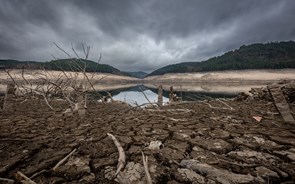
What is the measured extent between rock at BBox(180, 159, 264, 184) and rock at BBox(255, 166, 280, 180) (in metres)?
0.07

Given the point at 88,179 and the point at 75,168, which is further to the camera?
the point at 75,168

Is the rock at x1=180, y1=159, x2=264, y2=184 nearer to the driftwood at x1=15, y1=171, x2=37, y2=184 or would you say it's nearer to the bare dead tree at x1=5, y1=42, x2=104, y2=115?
the driftwood at x1=15, y1=171, x2=37, y2=184

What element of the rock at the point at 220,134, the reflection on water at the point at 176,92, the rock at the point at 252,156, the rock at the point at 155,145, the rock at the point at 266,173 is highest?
the rock at the point at 266,173

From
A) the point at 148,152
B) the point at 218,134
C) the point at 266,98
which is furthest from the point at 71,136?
the point at 266,98

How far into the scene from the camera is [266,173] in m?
1.47

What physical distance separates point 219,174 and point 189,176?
9.8 inches

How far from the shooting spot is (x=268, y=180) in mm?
1337

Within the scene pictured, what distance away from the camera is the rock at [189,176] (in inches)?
56.1

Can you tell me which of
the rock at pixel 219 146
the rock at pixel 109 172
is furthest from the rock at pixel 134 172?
the rock at pixel 219 146

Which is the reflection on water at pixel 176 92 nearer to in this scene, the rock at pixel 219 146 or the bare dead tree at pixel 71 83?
the bare dead tree at pixel 71 83

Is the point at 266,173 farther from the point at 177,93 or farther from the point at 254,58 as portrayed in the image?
the point at 254,58

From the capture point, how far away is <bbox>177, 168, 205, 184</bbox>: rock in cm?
143

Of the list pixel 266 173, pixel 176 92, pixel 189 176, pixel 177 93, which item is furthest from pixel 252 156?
pixel 176 92

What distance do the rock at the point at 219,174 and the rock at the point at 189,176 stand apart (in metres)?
0.06
